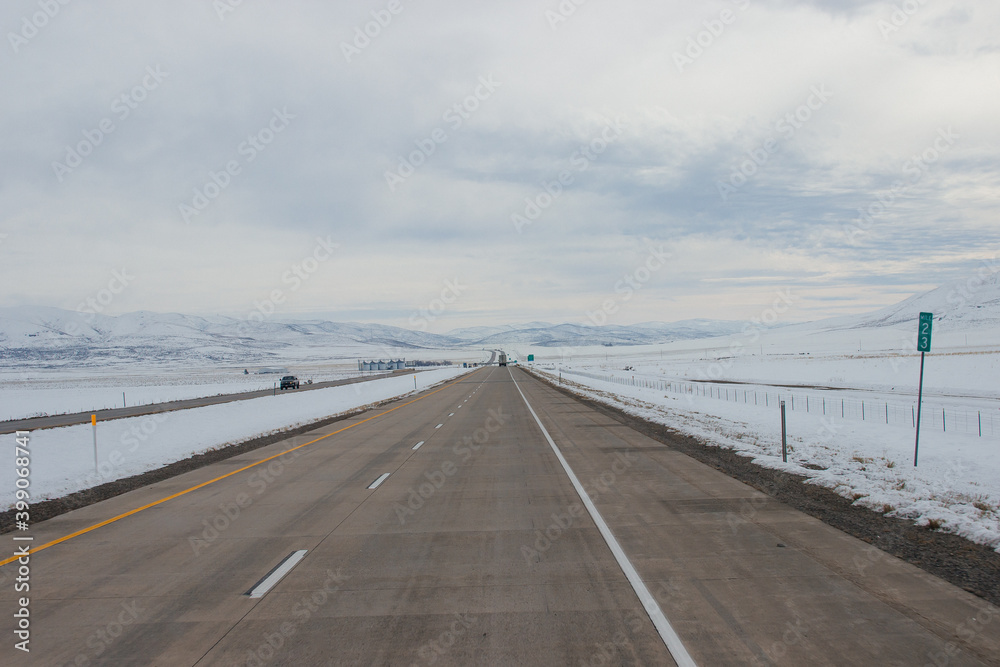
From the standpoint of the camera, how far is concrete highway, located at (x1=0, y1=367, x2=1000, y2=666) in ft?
15.3

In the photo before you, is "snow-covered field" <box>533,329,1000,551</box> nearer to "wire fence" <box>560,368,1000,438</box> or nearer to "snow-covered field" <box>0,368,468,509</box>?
"wire fence" <box>560,368,1000,438</box>

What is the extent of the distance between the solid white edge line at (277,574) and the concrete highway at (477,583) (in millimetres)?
30

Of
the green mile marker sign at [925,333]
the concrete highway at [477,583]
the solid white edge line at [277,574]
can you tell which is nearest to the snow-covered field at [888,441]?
the concrete highway at [477,583]

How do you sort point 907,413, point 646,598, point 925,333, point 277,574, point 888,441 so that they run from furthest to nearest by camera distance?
1. point 907,413
2. point 888,441
3. point 925,333
4. point 277,574
5. point 646,598

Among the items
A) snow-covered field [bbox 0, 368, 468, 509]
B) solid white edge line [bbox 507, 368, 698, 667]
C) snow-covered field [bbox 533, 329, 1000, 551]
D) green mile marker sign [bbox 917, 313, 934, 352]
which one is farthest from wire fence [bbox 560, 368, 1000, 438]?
snow-covered field [bbox 0, 368, 468, 509]

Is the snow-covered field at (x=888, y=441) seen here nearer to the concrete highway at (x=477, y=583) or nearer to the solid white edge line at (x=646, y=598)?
the concrete highway at (x=477, y=583)

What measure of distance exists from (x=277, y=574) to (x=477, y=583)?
84.9 inches

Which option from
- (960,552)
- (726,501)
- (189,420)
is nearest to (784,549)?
(960,552)

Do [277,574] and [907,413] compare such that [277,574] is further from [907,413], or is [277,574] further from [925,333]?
[907,413]

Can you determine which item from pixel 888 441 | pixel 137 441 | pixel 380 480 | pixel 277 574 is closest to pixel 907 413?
pixel 888 441

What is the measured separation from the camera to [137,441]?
18.7 m

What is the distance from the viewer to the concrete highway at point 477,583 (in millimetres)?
4648

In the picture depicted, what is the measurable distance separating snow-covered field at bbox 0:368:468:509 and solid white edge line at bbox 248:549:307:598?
7.35 metres

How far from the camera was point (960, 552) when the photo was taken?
22.3 ft
